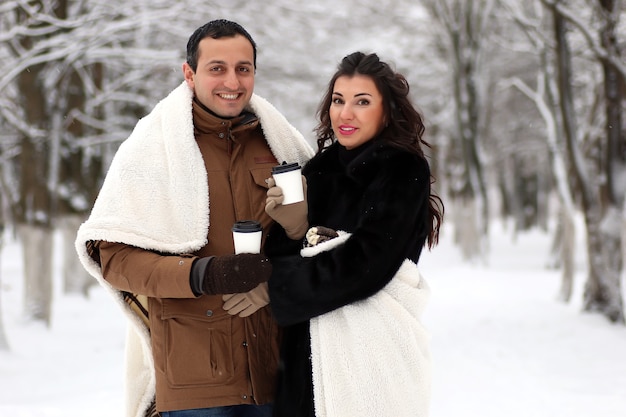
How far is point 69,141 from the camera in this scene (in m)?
12.5

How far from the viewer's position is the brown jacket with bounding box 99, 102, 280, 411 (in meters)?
2.35

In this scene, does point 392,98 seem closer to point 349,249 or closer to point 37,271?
→ point 349,249

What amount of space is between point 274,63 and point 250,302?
1410cm

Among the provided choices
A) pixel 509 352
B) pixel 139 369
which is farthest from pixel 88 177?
pixel 139 369

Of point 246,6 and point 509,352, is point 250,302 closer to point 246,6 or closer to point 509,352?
point 509,352

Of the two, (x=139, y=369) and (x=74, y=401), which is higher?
(x=139, y=369)

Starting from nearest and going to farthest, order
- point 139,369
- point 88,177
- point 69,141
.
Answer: point 139,369 → point 69,141 → point 88,177

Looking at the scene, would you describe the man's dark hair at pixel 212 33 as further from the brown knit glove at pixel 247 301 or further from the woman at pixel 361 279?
the brown knit glove at pixel 247 301

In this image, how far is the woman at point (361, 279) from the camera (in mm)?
2381

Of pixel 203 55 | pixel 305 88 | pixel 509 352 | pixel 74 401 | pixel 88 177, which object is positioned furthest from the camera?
pixel 305 88

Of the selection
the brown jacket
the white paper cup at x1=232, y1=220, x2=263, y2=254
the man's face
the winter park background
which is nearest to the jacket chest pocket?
the brown jacket

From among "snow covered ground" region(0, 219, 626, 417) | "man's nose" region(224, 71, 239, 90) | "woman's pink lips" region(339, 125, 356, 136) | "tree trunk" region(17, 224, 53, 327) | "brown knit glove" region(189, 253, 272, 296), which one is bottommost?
"snow covered ground" region(0, 219, 626, 417)

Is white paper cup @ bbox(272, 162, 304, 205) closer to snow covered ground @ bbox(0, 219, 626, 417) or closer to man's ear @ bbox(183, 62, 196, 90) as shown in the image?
man's ear @ bbox(183, 62, 196, 90)

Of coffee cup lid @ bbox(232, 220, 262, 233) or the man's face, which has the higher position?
the man's face
